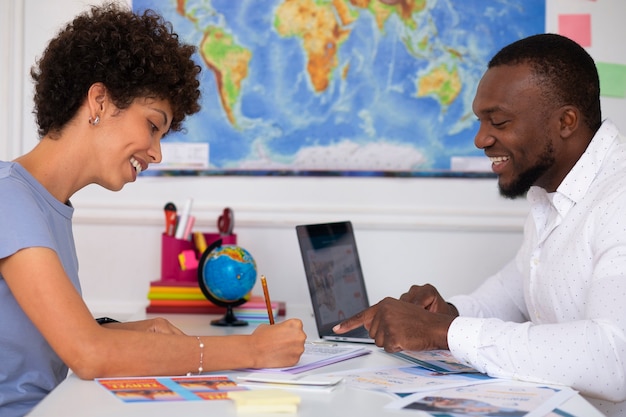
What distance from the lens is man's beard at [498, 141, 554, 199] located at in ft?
5.57

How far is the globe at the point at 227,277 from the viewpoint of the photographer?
6.41 feet

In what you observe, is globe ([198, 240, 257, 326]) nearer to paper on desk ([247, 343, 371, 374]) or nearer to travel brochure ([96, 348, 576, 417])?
paper on desk ([247, 343, 371, 374])

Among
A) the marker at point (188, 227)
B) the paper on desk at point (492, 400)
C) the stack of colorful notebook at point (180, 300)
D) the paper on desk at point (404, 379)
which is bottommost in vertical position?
the paper on desk at point (492, 400)

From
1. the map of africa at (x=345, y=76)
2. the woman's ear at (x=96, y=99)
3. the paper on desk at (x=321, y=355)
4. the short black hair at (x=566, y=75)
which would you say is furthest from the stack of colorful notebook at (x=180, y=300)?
the short black hair at (x=566, y=75)

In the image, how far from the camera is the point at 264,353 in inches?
53.6

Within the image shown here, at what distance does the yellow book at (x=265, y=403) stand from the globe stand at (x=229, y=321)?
820 mm

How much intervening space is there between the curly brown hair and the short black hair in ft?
2.40

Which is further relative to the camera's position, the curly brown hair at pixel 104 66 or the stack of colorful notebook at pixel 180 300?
the stack of colorful notebook at pixel 180 300

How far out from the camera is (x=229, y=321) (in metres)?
1.98

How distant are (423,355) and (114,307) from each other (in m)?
1.16

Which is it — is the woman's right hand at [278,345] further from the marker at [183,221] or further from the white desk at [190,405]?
the marker at [183,221]

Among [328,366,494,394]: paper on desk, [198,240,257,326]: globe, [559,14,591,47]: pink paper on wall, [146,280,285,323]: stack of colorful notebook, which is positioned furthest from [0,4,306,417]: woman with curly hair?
[559,14,591,47]: pink paper on wall

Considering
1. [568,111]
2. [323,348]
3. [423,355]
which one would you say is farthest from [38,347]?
[568,111]

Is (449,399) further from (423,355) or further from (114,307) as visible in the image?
(114,307)
